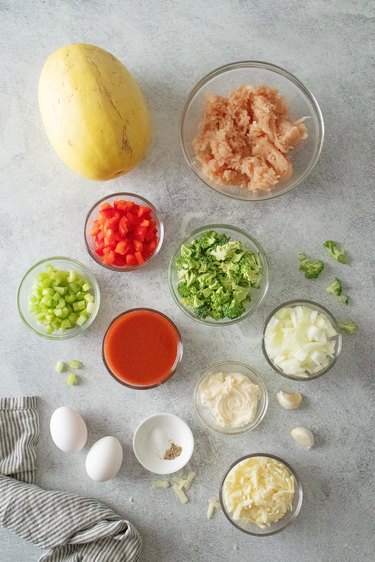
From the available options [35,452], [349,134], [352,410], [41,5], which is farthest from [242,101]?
[35,452]

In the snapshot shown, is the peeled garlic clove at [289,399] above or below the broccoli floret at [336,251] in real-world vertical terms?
below

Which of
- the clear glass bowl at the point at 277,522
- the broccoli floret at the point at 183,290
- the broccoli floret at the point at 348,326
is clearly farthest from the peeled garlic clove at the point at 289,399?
the broccoli floret at the point at 183,290

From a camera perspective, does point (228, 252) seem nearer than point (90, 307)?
Yes

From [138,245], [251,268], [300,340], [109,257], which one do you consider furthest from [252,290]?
[109,257]

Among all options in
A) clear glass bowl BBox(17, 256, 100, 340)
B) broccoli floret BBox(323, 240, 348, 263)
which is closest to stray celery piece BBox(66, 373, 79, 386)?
clear glass bowl BBox(17, 256, 100, 340)

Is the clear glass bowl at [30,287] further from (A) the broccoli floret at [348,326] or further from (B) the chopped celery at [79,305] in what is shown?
(A) the broccoli floret at [348,326]

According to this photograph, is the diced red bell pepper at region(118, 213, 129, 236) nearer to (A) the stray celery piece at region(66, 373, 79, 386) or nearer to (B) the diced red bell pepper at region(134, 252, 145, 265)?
(B) the diced red bell pepper at region(134, 252, 145, 265)

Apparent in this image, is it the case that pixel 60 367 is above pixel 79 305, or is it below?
below

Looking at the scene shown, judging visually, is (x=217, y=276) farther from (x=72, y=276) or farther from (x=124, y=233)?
(x=72, y=276)
